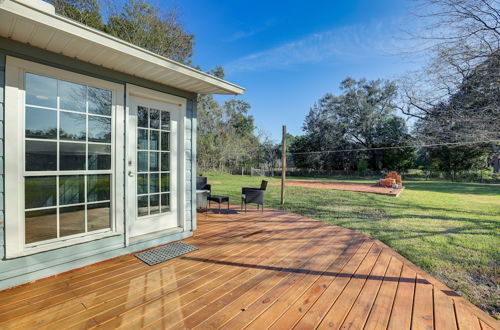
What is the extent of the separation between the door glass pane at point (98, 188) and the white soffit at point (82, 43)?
1.26 meters

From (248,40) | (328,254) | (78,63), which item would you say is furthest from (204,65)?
(328,254)

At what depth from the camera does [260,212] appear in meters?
5.39

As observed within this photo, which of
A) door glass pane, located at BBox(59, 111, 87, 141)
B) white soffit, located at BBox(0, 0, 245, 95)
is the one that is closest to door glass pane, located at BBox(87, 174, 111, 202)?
door glass pane, located at BBox(59, 111, 87, 141)

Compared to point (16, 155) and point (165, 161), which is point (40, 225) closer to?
point (16, 155)

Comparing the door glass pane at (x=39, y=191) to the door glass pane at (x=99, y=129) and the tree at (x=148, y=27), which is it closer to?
the door glass pane at (x=99, y=129)

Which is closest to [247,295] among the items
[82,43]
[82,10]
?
[82,43]

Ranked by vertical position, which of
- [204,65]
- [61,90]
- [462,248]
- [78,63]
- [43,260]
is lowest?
[462,248]

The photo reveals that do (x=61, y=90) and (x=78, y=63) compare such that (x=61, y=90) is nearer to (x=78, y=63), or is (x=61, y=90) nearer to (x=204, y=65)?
(x=78, y=63)

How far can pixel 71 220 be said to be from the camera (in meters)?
2.38

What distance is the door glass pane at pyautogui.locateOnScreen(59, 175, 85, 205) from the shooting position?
2303 millimetres

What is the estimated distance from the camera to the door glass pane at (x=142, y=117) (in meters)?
2.92

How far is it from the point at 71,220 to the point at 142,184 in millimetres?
824

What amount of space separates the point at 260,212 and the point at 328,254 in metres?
2.60

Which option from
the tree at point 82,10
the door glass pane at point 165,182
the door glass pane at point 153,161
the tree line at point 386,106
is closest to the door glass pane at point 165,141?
the door glass pane at point 153,161
